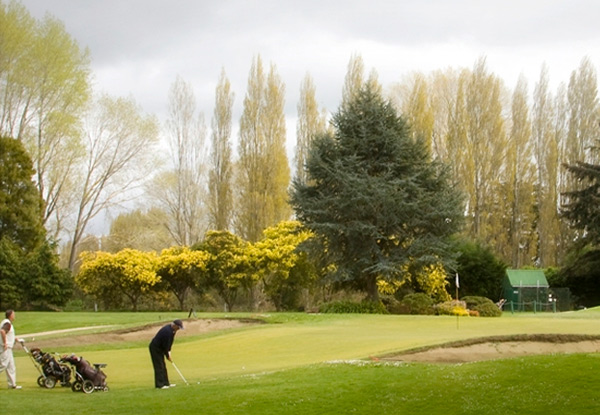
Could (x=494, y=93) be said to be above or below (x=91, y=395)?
above

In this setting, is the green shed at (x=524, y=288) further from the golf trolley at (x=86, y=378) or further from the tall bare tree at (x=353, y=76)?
the golf trolley at (x=86, y=378)

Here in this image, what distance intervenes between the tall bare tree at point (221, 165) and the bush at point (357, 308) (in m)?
23.6

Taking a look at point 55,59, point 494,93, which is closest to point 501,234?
point 494,93

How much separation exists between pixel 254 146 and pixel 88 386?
45.4 m

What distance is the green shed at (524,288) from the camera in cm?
4875

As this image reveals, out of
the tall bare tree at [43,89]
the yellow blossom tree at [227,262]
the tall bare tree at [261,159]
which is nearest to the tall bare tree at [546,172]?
the tall bare tree at [261,159]

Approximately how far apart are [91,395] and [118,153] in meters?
45.1

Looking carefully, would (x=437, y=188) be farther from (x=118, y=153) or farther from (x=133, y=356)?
(x=118, y=153)

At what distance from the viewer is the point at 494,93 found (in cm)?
6400

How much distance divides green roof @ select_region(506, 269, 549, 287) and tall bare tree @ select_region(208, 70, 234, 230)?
24.1 meters

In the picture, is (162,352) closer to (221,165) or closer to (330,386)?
(330,386)

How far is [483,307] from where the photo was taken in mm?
37625

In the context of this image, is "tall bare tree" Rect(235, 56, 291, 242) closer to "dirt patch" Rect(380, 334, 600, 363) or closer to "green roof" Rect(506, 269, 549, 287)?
"green roof" Rect(506, 269, 549, 287)

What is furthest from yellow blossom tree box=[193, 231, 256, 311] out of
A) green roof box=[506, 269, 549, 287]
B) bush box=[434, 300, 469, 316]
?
green roof box=[506, 269, 549, 287]
